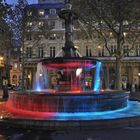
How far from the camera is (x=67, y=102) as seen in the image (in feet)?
55.7

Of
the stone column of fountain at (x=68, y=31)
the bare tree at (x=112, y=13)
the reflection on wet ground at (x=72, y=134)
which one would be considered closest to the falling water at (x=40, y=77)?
the stone column of fountain at (x=68, y=31)

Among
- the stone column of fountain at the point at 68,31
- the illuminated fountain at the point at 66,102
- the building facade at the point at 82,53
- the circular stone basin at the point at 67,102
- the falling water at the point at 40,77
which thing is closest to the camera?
the illuminated fountain at the point at 66,102

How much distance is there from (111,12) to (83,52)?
4881cm

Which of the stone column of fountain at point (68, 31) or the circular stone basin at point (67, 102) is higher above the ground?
the stone column of fountain at point (68, 31)

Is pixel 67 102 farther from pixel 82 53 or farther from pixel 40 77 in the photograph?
pixel 82 53

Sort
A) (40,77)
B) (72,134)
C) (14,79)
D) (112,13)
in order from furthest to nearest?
(14,79)
(112,13)
(40,77)
(72,134)

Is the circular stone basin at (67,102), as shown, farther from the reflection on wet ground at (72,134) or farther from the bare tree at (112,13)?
the bare tree at (112,13)

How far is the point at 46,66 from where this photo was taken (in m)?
23.0

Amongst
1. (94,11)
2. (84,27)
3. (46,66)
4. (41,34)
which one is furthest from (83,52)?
(46,66)

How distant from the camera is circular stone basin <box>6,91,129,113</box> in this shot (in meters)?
16.9

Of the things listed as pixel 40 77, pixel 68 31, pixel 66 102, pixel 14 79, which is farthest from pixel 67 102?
pixel 14 79

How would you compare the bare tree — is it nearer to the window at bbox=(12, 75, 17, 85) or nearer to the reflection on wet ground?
the reflection on wet ground

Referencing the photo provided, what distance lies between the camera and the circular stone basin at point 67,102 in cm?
1694

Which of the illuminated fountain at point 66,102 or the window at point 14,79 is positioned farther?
the window at point 14,79
